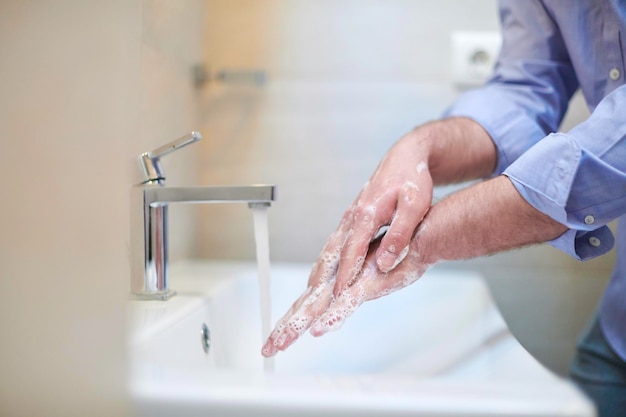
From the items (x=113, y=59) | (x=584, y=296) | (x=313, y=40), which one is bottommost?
(x=584, y=296)

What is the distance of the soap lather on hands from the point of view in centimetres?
55

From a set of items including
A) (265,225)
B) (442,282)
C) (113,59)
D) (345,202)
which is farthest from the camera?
(345,202)

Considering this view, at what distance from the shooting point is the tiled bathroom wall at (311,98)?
1.05 m

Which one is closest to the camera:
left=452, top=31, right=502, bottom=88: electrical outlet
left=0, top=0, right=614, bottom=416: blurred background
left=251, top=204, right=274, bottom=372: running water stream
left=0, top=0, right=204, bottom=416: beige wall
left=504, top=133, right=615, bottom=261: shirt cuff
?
left=0, top=0, right=204, bottom=416: beige wall

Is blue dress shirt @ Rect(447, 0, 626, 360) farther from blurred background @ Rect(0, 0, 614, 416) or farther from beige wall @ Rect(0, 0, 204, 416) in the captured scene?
beige wall @ Rect(0, 0, 204, 416)

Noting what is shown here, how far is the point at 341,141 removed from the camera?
1061 mm

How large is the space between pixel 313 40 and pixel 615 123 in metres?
0.65

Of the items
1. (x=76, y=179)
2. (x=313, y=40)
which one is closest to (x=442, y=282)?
A: (x=313, y=40)

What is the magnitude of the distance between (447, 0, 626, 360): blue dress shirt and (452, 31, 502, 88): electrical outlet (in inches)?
6.9

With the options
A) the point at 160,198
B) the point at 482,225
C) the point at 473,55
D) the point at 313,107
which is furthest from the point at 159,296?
the point at 473,55

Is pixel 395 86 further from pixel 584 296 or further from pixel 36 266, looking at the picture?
pixel 36 266

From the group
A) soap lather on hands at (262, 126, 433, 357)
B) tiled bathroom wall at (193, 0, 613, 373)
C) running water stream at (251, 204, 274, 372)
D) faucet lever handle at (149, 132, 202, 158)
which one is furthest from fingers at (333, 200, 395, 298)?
tiled bathroom wall at (193, 0, 613, 373)

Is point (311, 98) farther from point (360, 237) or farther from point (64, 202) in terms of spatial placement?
point (64, 202)

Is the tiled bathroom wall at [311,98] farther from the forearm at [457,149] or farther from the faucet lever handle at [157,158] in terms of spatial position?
the faucet lever handle at [157,158]
